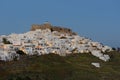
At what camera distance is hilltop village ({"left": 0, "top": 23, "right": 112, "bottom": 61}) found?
150 metres

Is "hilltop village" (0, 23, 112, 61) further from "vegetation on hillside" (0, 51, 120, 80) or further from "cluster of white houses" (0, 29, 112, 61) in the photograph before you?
"vegetation on hillside" (0, 51, 120, 80)

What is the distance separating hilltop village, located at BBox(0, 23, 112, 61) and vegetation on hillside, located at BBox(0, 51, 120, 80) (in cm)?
757

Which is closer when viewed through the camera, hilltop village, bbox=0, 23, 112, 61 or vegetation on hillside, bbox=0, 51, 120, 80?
vegetation on hillside, bbox=0, 51, 120, 80

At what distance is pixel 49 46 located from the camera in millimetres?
165250

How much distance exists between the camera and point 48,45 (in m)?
168

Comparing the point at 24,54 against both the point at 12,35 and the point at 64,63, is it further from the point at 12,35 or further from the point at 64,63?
the point at 12,35

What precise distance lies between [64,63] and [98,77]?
1816cm

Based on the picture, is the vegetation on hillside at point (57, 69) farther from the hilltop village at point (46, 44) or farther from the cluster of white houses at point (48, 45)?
A: the cluster of white houses at point (48, 45)

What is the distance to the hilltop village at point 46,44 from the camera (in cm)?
15038

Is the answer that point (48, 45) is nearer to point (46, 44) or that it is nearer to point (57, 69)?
point (46, 44)

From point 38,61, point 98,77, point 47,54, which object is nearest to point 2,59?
point 38,61

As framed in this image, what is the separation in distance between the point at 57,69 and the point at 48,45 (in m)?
47.1

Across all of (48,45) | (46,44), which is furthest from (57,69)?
(46,44)

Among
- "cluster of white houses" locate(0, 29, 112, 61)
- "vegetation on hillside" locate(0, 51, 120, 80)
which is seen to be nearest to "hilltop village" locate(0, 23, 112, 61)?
"cluster of white houses" locate(0, 29, 112, 61)
